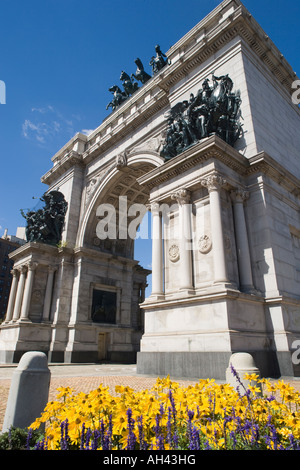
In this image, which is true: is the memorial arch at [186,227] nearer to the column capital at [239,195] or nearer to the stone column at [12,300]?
the column capital at [239,195]

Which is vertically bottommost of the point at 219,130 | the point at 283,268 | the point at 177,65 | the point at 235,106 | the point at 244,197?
the point at 283,268

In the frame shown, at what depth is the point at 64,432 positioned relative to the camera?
2.70m

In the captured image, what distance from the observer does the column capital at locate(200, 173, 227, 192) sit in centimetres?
1307

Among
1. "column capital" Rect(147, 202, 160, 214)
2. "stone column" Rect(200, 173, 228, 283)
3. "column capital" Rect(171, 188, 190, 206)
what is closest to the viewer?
"stone column" Rect(200, 173, 228, 283)

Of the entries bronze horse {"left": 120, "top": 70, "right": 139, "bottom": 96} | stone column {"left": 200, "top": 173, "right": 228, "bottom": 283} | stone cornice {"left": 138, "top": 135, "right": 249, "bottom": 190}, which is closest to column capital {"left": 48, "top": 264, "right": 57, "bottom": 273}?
stone cornice {"left": 138, "top": 135, "right": 249, "bottom": 190}

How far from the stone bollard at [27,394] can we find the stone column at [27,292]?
20876mm

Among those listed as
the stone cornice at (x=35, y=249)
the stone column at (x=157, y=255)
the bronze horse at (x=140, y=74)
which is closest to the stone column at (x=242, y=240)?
the stone column at (x=157, y=255)

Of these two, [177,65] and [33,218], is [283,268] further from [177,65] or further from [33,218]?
[33,218]

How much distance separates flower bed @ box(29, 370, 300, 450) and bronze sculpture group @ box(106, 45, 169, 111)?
30431mm

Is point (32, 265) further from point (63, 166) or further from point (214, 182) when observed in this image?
point (214, 182)

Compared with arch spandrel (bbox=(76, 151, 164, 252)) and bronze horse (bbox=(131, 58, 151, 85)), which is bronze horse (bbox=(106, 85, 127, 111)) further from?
arch spandrel (bbox=(76, 151, 164, 252))

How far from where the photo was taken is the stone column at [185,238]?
13055 millimetres

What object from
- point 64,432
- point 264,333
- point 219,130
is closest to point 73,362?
point 264,333
